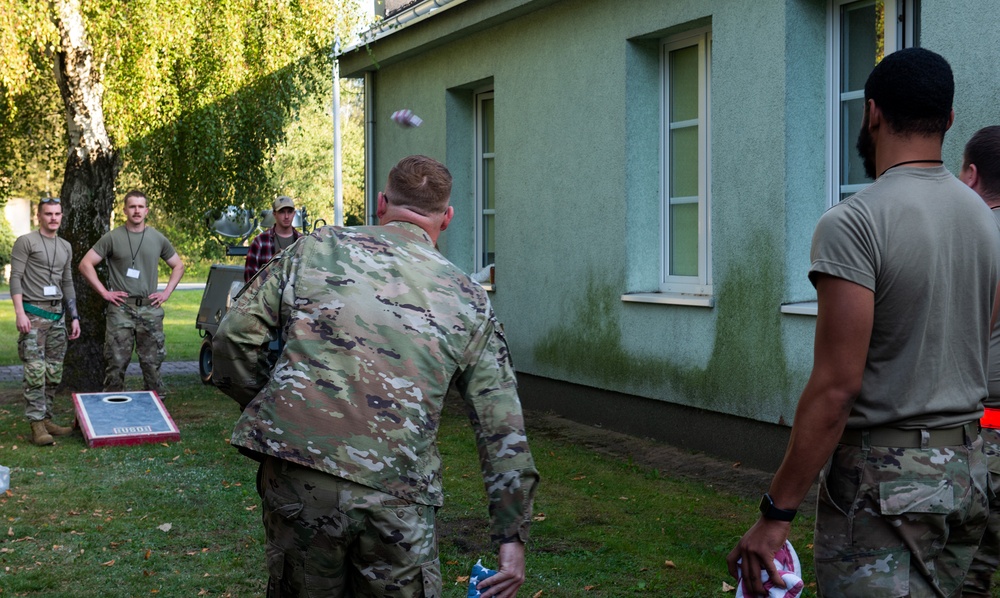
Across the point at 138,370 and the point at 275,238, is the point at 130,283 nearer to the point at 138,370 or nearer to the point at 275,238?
the point at 275,238

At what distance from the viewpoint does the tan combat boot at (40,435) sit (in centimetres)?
997

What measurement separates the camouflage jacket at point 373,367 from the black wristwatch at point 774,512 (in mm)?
692

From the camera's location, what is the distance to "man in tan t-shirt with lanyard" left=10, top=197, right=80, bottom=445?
10031 mm

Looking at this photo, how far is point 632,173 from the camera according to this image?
32.2 feet

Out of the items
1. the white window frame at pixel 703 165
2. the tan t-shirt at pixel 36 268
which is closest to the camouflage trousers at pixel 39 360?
the tan t-shirt at pixel 36 268

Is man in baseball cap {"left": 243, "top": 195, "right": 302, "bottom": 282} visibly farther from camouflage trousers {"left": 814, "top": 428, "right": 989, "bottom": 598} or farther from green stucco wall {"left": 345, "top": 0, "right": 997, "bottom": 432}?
camouflage trousers {"left": 814, "top": 428, "right": 989, "bottom": 598}

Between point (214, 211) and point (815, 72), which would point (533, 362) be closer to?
point (815, 72)

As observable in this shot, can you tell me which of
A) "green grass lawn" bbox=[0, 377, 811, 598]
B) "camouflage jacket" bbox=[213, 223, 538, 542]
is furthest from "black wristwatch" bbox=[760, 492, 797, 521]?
"green grass lawn" bbox=[0, 377, 811, 598]

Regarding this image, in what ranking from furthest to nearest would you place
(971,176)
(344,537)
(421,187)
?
(971,176), (421,187), (344,537)

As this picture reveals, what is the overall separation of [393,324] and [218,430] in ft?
26.9

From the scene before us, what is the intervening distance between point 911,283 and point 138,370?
596 inches

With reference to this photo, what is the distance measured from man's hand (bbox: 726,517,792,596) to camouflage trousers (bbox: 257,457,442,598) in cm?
88

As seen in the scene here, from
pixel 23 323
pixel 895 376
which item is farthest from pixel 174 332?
pixel 895 376

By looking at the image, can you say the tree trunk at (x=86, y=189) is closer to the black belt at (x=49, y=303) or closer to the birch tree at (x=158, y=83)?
the birch tree at (x=158, y=83)
